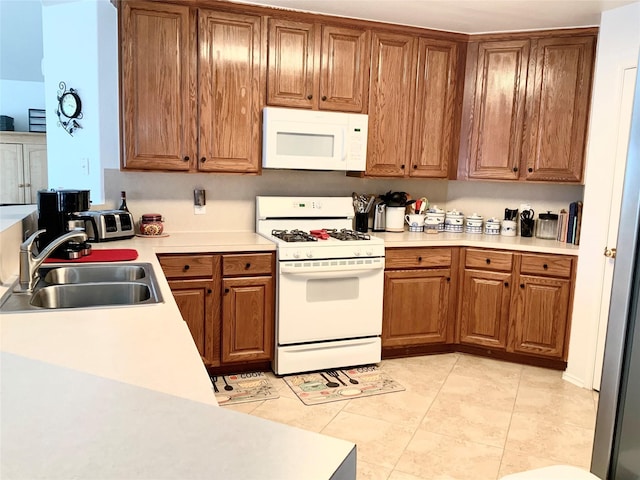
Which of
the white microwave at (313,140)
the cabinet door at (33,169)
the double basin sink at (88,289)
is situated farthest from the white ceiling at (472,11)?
the cabinet door at (33,169)

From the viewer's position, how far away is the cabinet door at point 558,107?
11.8ft

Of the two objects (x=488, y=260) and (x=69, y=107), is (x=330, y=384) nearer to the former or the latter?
(x=488, y=260)

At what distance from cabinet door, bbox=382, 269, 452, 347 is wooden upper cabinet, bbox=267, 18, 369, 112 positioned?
4.13ft

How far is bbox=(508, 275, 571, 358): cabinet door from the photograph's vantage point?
3.54 metres

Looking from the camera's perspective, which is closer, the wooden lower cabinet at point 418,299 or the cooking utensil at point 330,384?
the cooking utensil at point 330,384

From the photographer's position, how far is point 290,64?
3.48 meters

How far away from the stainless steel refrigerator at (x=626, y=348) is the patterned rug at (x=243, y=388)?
208cm

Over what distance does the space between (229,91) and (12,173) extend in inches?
219

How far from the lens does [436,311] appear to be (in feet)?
12.4

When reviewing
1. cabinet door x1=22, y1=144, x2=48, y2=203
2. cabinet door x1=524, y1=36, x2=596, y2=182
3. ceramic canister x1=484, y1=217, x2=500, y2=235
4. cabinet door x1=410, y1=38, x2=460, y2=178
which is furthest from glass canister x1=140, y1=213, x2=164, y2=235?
cabinet door x1=22, y1=144, x2=48, y2=203

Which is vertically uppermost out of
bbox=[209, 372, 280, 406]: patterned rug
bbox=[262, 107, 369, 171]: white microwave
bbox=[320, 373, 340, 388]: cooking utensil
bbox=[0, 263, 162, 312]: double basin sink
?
bbox=[262, 107, 369, 171]: white microwave

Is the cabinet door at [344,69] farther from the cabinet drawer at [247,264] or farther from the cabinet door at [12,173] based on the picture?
the cabinet door at [12,173]

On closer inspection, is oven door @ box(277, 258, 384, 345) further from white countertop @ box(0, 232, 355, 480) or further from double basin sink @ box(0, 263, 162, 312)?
white countertop @ box(0, 232, 355, 480)

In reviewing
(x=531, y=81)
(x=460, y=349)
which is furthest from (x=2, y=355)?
(x=531, y=81)
